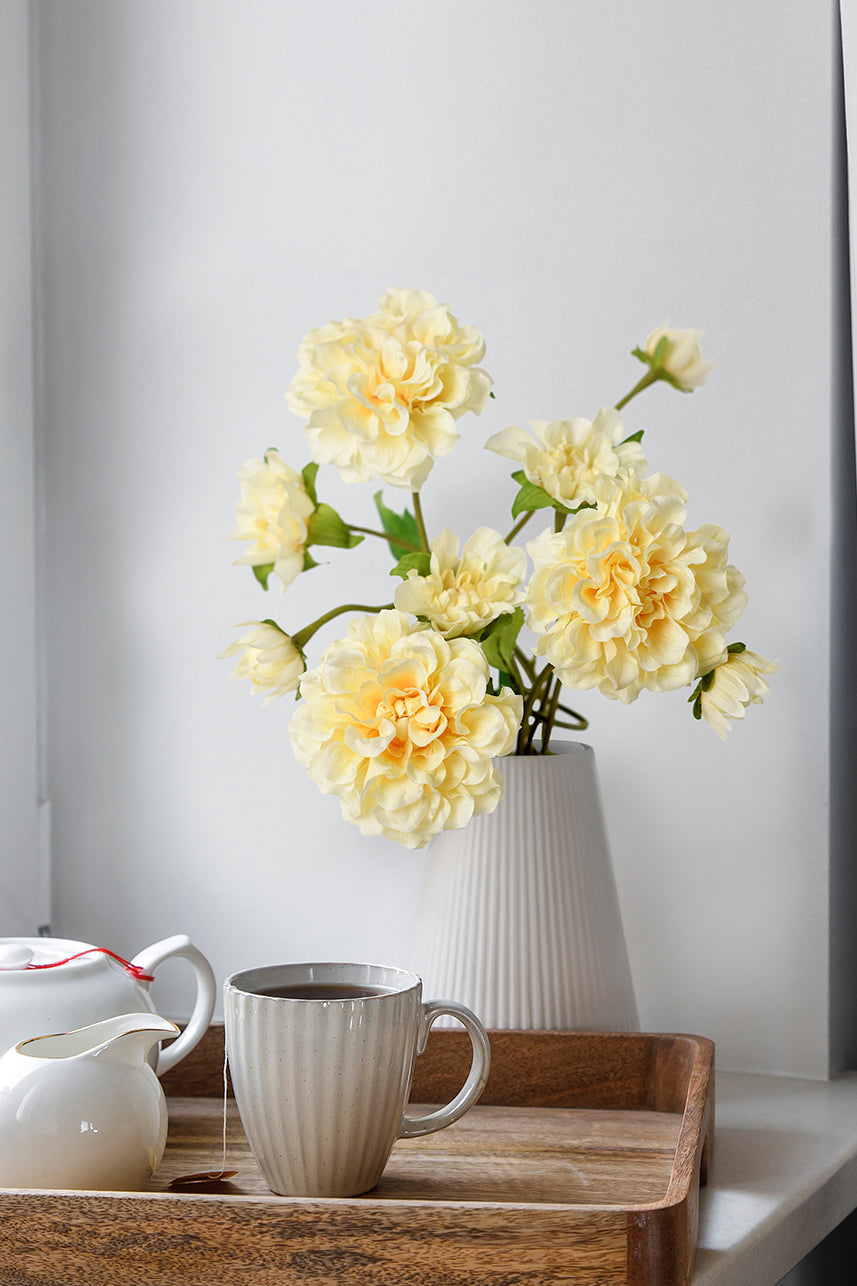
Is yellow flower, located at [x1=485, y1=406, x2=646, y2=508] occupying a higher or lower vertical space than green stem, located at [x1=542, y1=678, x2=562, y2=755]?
higher

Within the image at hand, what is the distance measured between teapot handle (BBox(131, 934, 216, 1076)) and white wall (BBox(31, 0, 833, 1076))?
29 centimetres

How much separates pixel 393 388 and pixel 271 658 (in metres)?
0.19

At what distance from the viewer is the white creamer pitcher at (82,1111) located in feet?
1.98

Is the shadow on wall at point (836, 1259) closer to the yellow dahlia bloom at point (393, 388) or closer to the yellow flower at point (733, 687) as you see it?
the yellow flower at point (733, 687)

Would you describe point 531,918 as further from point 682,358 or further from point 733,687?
A: point 682,358

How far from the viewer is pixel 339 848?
1076 millimetres

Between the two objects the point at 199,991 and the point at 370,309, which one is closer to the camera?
the point at 199,991

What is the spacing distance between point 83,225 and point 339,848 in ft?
1.99

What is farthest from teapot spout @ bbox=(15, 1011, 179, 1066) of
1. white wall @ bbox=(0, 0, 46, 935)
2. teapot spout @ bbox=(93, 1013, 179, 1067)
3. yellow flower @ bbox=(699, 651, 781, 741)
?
white wall @ bbox=(0, 0, 46, 935)

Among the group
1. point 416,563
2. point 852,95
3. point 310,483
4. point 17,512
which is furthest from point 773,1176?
point 17,512

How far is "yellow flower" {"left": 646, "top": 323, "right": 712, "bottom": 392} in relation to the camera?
89 centimetres

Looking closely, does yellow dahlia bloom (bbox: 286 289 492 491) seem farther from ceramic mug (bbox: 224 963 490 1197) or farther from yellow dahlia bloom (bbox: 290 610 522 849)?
ceramic mug (bbox: 224 963 490 1197)

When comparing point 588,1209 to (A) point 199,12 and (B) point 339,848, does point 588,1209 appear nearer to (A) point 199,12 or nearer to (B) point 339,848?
(B) point 339,848

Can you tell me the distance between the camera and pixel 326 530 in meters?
0.88
